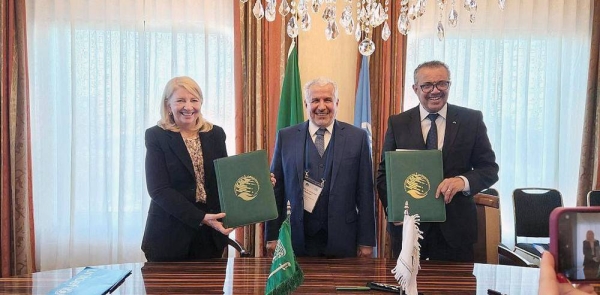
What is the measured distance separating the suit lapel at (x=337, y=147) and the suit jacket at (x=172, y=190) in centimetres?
63

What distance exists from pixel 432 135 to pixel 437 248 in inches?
23.9

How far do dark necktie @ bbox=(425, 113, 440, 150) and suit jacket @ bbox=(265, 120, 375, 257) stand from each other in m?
0.34

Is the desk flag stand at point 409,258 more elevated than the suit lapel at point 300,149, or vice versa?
the suit lapel at point 300,149

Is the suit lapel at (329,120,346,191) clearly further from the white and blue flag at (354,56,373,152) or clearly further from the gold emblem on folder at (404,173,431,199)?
the white and blue flag at (354,56,373,152)

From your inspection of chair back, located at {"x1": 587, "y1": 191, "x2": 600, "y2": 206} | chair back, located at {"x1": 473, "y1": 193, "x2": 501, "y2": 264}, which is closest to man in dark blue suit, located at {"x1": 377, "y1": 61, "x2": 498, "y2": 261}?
chair back, located at {"x1": 473, "y1": 193, "x2": 501, "y2": 264}

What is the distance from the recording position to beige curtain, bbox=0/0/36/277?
4.40m

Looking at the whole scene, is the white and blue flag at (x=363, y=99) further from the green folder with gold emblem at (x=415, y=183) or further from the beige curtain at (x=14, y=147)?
the beige curtain at (x=14, y=147)

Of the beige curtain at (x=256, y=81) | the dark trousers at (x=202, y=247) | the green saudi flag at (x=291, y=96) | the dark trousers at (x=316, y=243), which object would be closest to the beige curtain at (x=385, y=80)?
the green saudi flag at (x=291, y=96)

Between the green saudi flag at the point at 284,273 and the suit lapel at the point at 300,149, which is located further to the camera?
the suit lapel at the point at 300,149

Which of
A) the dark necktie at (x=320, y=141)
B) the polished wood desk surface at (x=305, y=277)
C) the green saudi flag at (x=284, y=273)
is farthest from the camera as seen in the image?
the dark necktie at (x=320, y=141)

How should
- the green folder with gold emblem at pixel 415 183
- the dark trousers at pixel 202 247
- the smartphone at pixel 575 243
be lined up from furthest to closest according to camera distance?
the dark trousers at pixel 202 247 < the green folder with gold emblem at pixel 415 183 < the smartphone at pixel 575 243

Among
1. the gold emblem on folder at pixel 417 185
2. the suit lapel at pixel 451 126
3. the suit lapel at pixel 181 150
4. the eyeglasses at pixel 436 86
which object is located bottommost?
the gold emblem on folder at pixel 417 185

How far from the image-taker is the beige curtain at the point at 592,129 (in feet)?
15.9

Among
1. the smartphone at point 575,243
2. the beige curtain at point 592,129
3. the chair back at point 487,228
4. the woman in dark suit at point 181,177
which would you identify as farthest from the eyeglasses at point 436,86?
the beige curtain at point 592,129
